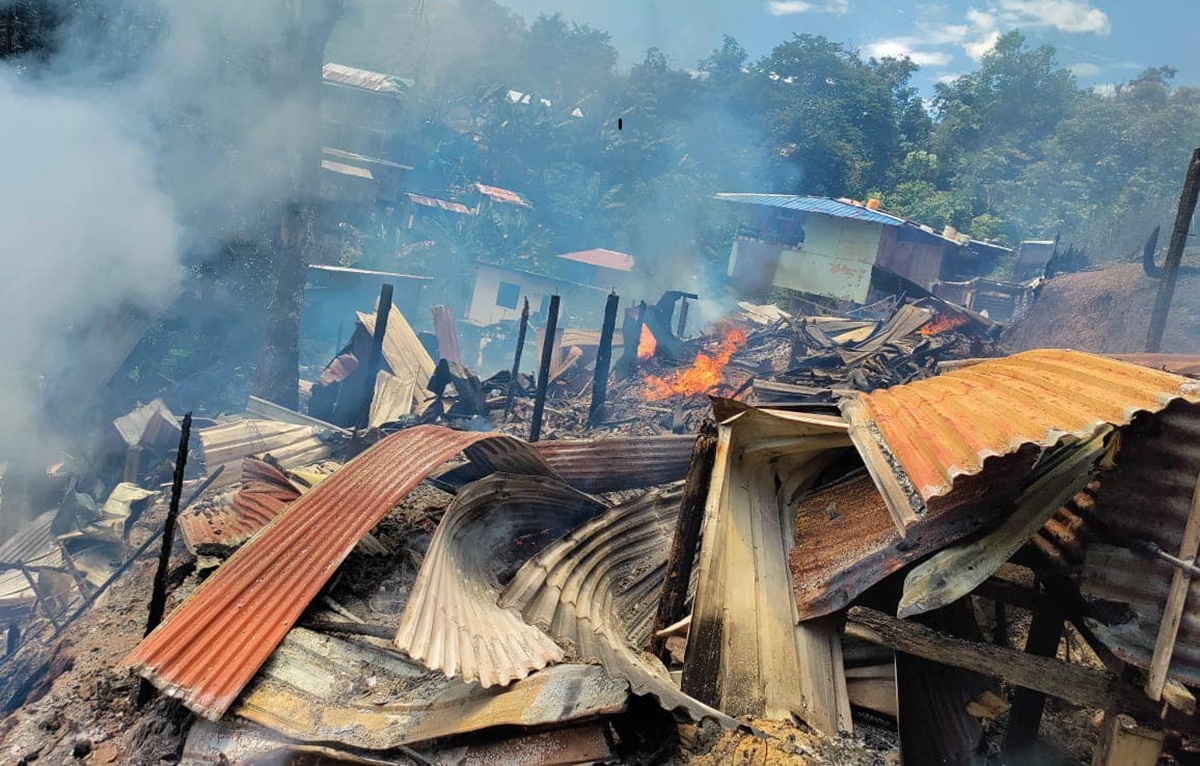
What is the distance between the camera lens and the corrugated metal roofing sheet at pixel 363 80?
3012cm

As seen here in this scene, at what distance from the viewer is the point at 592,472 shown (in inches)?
238

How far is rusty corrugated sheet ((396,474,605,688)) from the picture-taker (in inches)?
125

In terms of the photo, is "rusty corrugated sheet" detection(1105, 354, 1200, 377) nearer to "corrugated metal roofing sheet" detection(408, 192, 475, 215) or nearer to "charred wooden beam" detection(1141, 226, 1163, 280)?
"charred wooden beam" detection(1141, 226, 1163, 280)

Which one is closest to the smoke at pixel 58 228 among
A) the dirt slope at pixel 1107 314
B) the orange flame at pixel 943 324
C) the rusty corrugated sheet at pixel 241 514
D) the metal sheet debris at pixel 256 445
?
the metal sheet debris at pixel 256 445

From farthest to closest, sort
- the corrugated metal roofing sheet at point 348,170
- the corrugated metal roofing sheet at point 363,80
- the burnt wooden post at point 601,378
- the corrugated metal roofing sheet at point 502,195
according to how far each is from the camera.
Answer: the corrugated metal roofing sheet at point 502,195 < the corrugated metal roofing sheet at point 363,80 < the corrugated metal roofing sheet at point 348,170 < the burnt wooden post at point 601,378

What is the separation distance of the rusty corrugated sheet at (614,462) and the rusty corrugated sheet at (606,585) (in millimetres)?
730

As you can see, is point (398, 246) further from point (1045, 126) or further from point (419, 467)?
point (1045, 126)

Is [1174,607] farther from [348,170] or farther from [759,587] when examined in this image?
[348,170]

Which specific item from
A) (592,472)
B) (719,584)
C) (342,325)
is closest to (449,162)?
(342,325)

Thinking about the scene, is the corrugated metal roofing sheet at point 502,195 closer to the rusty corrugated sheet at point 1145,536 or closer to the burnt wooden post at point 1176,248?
the burnt wooden post at point 1176,248

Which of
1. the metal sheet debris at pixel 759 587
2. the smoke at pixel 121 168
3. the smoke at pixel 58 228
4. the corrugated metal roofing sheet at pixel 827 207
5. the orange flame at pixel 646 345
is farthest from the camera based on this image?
the corrugated metal roofing sheet at pixel 827 207

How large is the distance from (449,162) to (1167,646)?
1364 inches

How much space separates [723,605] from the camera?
3309 mm

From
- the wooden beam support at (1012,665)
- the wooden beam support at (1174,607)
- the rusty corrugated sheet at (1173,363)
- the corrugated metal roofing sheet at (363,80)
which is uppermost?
the corrugated metal roofing sheet at (363,80)
